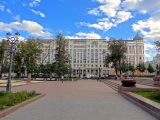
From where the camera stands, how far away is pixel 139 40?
99750 millimetres

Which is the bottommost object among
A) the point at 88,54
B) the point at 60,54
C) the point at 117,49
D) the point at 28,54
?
the point at 28,54

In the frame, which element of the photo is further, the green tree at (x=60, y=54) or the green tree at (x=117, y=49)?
the green tree at (x=117, y=49)

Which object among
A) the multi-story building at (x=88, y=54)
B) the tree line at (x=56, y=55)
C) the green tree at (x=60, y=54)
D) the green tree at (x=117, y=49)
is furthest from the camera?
the multi-story building at (x=88, y=54)

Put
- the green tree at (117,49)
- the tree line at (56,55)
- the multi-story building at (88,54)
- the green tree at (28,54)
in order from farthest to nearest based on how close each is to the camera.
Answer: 1. the multi-story building at (88,54)
2. the green tree at (117,49)
3. the tree line at (56,55)
4. the green tree at (28,54)

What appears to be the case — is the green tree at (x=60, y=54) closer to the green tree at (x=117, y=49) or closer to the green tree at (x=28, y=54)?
the green tree at (x=28, y=54)

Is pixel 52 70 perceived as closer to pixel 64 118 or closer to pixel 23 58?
pixel 23 58

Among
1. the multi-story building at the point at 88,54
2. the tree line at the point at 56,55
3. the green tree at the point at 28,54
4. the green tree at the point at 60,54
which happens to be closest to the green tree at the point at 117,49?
the tree line at the point at 56,55

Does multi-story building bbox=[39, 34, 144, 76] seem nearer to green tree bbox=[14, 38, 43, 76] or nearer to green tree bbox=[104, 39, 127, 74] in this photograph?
green tree bbox=[104, 39, 127, 74]

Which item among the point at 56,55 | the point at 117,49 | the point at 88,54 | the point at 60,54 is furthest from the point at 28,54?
the point at 88,54

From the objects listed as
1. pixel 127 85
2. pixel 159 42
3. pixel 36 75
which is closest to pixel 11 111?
pixel 127 85

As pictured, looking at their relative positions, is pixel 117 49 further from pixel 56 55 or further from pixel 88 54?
pixel 88 54

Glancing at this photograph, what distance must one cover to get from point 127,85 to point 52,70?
129 feet

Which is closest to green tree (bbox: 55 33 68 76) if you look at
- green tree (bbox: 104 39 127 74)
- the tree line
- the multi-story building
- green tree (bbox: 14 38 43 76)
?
the tree line

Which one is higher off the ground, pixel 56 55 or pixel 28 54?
pixel 28 54
